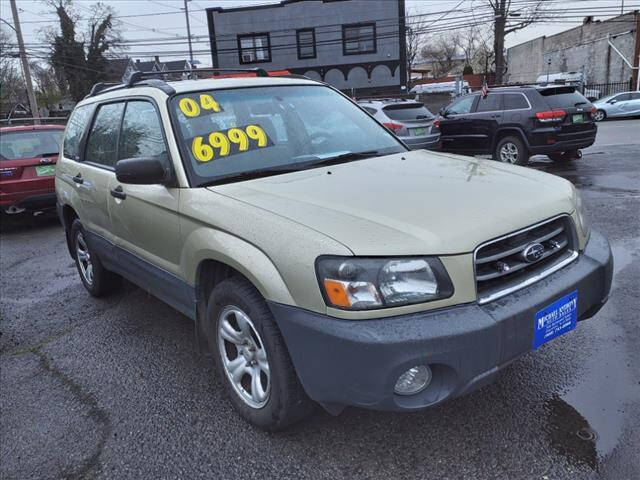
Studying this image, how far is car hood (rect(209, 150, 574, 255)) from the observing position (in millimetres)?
2232

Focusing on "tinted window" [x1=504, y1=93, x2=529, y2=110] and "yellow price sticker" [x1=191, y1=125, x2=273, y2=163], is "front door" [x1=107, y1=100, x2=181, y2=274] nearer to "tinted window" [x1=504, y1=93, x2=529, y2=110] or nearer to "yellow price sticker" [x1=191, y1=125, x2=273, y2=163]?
"yellow price sticker" [x1=191, y1=125, x2=273, y2=163]

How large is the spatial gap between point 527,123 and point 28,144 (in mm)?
8877

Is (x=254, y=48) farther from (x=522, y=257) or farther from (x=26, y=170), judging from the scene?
(x=522, y=257)

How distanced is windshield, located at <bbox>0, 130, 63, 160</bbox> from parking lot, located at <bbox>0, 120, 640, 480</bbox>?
4.83 metres

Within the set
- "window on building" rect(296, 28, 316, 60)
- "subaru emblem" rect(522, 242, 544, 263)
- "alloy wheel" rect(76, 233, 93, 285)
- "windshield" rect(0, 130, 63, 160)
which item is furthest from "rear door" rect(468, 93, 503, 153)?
"window on building" rect(296, 28, 316, 60)

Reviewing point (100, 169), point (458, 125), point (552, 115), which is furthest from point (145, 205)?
point (458, 125)

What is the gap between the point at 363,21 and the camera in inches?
1219

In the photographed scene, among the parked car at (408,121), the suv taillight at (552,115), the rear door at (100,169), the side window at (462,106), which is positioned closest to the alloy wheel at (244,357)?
the rear door at (100,169)

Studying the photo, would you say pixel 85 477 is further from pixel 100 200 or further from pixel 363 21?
pixel 363 21

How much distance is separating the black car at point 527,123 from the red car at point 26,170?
8.18 m

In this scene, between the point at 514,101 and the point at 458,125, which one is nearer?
the point at 514,101

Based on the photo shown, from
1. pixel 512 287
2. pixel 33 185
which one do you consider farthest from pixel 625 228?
pixel 33 185

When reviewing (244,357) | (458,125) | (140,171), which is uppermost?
(140,171)

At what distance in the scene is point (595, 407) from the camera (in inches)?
110
